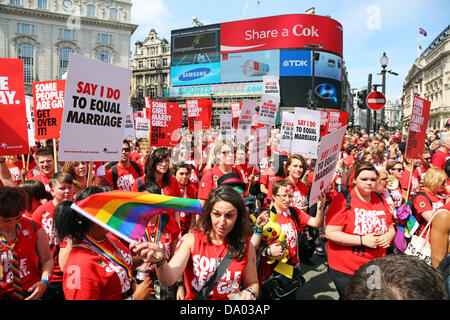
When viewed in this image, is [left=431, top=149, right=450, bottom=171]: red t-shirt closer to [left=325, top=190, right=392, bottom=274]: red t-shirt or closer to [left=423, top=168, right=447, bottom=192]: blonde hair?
[left=423, top=168, right=447, bottom=192]: blonde hair

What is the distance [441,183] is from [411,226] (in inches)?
23.1

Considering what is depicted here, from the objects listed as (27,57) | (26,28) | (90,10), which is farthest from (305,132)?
(26,28)

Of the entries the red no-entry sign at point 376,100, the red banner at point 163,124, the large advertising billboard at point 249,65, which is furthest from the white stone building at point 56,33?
the red no-entry sign at point 376,100

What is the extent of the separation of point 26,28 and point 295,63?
4232 cm

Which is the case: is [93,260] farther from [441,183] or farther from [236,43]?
[236,43]

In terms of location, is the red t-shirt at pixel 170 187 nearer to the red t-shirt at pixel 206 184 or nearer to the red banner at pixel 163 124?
the red t-shirt at pixel 206 184

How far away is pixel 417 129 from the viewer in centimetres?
545

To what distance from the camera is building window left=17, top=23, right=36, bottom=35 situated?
48.8 m

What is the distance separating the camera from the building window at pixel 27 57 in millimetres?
48312

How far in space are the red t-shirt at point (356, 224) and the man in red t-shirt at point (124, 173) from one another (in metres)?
3.17

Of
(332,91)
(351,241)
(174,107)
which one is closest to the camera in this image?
(351,241)

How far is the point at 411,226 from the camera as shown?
3367 millimetres

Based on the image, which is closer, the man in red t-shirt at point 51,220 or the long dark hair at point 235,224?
the long dark hair at point 235,224
